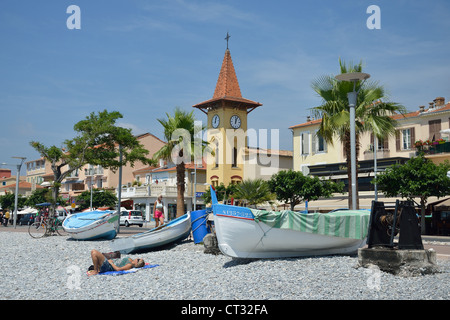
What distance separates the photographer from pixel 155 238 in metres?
17.2

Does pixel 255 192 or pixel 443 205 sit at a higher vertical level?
pixel 255 192

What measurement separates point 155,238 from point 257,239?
557 cm

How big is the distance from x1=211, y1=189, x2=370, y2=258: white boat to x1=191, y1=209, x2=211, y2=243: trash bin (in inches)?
217

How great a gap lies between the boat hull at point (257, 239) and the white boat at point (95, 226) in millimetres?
10650

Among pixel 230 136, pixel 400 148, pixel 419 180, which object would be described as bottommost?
pixel 419 180

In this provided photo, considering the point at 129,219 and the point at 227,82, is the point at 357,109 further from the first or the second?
the point at 227,82

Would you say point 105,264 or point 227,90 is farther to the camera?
→ point 227,90

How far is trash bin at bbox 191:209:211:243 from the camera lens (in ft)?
60.1

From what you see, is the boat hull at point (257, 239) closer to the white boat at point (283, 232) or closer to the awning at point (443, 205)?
the white boat at point (283, 232)

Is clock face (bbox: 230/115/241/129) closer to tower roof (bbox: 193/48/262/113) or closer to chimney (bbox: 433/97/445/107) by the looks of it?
tower roof (bbox: 193/48/262/113)

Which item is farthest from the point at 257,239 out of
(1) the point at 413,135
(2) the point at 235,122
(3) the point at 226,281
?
(2) the point at 235,122

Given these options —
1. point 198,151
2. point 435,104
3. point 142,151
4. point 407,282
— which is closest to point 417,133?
point 435,104

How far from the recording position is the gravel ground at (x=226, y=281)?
360 inches
